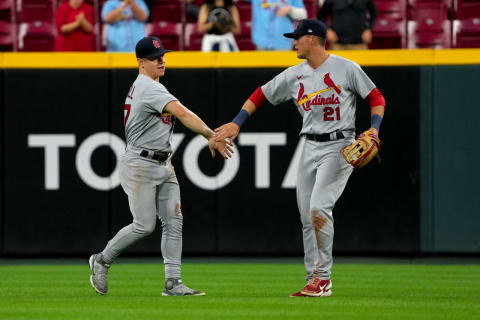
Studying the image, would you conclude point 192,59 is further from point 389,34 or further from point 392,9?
point 392,9

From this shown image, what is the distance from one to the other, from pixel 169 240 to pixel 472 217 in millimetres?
5175

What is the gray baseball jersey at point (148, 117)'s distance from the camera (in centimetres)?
719

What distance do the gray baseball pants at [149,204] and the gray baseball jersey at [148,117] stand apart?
4.6 inches

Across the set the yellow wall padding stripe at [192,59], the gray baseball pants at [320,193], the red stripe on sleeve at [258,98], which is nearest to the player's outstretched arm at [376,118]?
the gray baseball pants at [320,193]

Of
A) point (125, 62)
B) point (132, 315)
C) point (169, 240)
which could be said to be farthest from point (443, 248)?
point (132, 315)

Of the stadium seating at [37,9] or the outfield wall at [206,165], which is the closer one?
the outfield wall at [206,165]

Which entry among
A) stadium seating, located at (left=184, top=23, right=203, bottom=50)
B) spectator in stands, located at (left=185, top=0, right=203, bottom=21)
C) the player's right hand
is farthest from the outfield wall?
the player's right hand

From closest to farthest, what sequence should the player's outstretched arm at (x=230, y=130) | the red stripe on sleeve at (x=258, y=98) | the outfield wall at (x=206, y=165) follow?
the player's outstretched arm at (x=230, y=130) < the red stripe on sleeve at (x=258, y=98) < the outfield wall at (x=206, y=165)

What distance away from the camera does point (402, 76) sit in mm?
11492

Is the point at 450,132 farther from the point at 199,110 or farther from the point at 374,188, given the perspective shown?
the point at 199,110

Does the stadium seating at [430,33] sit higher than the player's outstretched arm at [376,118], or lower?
higher

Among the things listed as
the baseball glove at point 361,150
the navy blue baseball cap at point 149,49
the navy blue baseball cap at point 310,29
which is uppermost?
the navy blue baseball cap at point 310,29

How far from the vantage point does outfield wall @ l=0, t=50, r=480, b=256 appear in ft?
37.9

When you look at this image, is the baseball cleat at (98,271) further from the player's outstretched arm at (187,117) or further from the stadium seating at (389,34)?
the stadium seating at (389,34)
